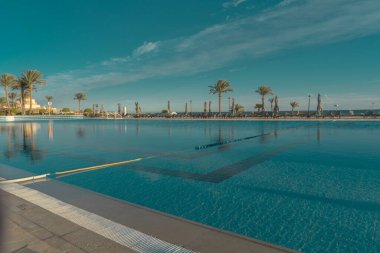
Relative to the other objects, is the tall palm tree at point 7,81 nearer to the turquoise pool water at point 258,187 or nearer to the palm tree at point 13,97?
the palm tree at point 13,97

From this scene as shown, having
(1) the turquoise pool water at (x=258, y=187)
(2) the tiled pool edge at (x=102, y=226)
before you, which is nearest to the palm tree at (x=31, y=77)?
(1) the turquoise pool water at (x=258, y=187)

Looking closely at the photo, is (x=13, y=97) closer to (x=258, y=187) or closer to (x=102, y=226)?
(x=258, y=187)

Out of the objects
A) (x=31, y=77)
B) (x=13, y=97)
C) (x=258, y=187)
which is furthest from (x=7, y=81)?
(x=258, y=187)

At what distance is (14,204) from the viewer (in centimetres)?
388

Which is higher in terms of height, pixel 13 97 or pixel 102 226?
pixel 13 97

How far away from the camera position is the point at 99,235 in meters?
2.93

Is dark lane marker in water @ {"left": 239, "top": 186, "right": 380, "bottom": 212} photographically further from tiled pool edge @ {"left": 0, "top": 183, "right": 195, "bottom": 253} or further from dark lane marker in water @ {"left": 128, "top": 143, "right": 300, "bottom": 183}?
tiled pool edge @ {"left": 0, "top": 183, "right": 195, "bottom": 253}

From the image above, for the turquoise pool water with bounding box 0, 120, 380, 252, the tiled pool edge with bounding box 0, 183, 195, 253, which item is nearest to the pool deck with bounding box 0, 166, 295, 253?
the tiled pool edge with bounding box 0, 183, 195, 253

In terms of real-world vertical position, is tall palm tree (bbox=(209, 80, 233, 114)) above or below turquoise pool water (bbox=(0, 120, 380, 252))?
above

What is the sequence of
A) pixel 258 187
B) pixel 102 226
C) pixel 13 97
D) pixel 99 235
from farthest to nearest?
1. pixel 13 97
2. pixel 258 187
3. pixel 102 226
4. pixel 99 235

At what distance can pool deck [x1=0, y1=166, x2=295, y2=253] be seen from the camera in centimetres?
267

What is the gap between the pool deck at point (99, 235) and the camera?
8.77 ft

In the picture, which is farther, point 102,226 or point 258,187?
point 258,187

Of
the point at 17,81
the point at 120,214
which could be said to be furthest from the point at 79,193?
the point at 17,81
